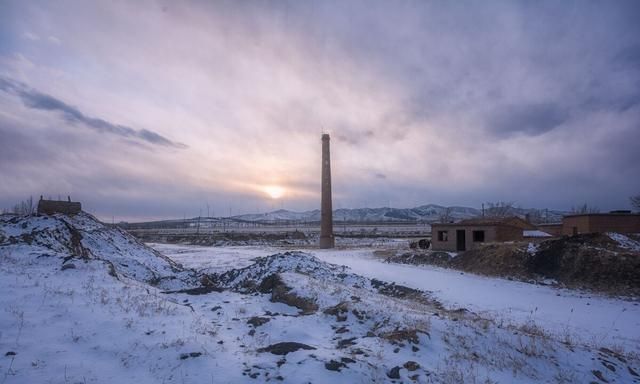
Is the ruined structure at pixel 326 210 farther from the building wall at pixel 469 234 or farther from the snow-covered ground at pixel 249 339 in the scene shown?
the snow-covered ground at pixel 249 339

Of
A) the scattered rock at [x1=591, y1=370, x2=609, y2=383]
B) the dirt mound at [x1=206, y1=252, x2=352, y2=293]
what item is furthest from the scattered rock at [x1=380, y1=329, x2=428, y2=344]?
the dirt mound at [x1=206, y1=252, x2=352, y2=293]

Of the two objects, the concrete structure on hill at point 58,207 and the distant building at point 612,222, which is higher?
the concrete structure on hill at point 58,207

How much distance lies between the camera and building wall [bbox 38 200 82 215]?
60.5 feet

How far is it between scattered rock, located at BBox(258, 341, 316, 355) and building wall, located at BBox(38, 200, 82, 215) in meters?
17.4

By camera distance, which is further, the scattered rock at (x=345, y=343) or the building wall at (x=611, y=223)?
the building wall at (x=611, y=223)

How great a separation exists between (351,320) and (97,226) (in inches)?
634

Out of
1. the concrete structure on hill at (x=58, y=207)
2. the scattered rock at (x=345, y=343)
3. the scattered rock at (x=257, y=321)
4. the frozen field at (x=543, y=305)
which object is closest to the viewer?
the scattered rock at (x=345, y=343)

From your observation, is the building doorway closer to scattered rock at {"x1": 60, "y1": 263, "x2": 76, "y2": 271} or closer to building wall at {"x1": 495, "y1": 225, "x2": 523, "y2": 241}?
building wall at {"x1": 495, "y1": 225, "x2": 523, "y2": 241}

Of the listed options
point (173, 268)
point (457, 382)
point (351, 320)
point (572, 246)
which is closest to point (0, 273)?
point (173, 268)

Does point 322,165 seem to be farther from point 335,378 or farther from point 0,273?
point 335,378

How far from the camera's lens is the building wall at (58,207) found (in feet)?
60.5

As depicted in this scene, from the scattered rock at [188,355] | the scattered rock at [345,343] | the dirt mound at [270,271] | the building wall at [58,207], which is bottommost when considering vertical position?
the dirt mound at [270,271]

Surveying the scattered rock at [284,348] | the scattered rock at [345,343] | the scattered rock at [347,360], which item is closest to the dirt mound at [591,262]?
the scattered rock at [345,343]

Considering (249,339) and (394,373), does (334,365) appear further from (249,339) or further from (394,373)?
(249,339)
